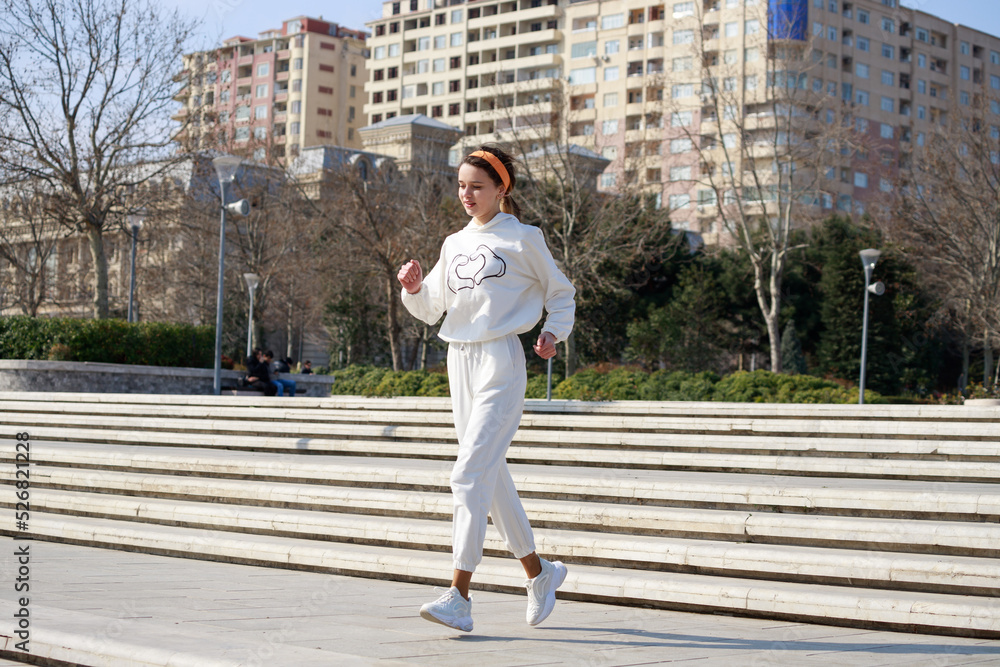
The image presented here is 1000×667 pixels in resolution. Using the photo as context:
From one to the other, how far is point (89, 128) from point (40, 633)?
930 inches

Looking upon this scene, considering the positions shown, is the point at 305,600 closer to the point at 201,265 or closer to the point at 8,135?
the point at 8,135

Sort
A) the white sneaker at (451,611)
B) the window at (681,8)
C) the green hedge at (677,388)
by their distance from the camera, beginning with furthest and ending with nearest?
the window at (681,8) → the green hedge at (677,388) → the white sneaker at (451,611)

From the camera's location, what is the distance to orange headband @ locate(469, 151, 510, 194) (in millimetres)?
4703

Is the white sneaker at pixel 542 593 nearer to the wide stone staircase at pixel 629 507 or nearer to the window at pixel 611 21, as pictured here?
the wide stone staircase at pixel 629 507

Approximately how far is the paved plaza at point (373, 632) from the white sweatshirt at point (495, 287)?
4.38ft

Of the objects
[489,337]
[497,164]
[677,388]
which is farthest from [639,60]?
[489,337]

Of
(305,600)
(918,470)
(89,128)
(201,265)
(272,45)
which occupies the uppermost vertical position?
(272,45)

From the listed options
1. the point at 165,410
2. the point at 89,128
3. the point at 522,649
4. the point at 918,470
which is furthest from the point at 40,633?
the point at 89,128

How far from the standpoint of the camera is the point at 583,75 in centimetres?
8550

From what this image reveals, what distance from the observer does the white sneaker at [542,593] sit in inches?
176

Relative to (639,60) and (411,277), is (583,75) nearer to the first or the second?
(639,60)

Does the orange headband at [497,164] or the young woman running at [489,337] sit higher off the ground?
the orange headband at [497,164]

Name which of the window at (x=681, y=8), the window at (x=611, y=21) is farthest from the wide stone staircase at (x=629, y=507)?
the window at (x=611, y=21)

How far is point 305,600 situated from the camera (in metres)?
5.11
